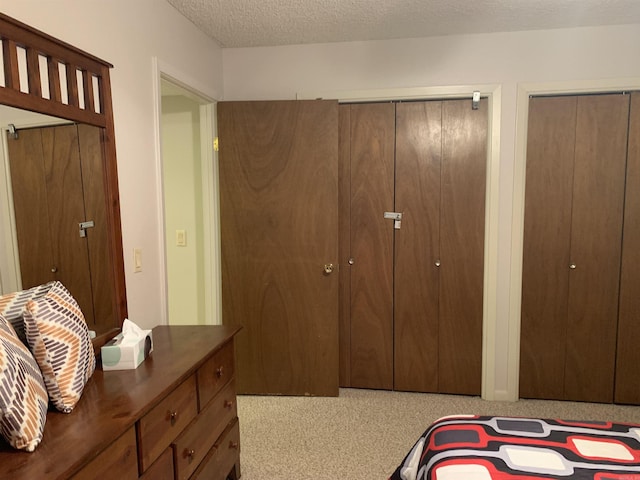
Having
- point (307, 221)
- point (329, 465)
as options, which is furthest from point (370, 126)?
point (329, 465)

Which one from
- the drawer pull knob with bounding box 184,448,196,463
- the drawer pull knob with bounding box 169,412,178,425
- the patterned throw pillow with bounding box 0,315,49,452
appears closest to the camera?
the patterned throw pillow with bounding box 0,315,49,452

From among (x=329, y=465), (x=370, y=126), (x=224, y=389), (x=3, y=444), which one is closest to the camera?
(x=3, y=444)

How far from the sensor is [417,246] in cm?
282

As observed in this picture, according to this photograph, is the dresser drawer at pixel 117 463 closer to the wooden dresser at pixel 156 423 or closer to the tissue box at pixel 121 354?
the wooden dresser at pixel 156 423

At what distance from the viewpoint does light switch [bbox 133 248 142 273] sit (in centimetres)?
191

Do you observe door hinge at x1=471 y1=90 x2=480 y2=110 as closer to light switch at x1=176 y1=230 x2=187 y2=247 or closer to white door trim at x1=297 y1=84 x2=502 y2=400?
white door trim at x1=297 y1=84 x2=502 y2=400

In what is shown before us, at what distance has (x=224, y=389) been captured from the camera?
6.03 ft

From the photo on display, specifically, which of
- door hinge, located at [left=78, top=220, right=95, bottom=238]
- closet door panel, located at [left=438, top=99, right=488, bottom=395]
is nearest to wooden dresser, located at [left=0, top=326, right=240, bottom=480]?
door hinge, located at [left=78, top=220, right=95, bottom=238]

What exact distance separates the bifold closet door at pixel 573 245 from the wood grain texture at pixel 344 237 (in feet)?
3.98

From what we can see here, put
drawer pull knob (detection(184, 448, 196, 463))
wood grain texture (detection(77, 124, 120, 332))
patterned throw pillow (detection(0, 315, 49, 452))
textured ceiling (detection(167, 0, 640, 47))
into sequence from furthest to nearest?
textured ceiling (detection(167, 0, 640, 47)) < wood grain texture (detection(77, 124, 120, 332)) < drawer pull knob (detection(184, 448, 196, 463)) < patterned throw pillow (detection(0, 315, 49, 452))

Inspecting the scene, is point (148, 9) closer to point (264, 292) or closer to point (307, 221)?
point (307, 221)

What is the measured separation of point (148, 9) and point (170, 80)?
13.7 inches

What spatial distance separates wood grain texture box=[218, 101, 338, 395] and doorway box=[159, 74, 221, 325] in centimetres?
13

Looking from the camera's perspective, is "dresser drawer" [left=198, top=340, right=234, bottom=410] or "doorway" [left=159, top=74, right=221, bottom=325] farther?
"doorway" [left=159, top=74, right=221, bottom=325]
